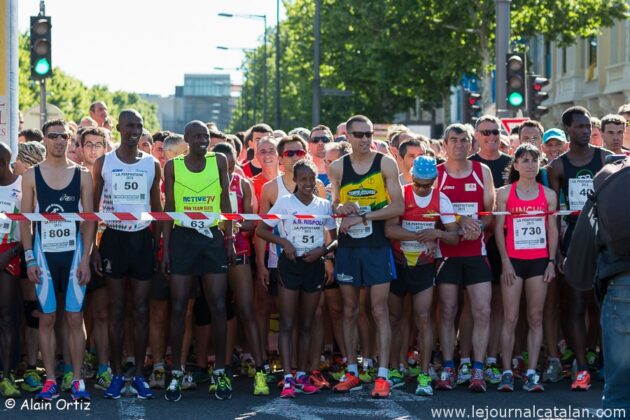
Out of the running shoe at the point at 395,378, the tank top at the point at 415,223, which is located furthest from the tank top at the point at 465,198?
the running shoe at the point at 395,378

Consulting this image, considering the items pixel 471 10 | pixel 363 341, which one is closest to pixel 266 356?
pixel 363 341

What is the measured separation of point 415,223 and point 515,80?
1095 cm

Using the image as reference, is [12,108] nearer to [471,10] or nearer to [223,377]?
[223,377]

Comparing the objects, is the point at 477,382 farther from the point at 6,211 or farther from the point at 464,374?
the point at 6,211

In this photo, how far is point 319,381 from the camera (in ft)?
34.6

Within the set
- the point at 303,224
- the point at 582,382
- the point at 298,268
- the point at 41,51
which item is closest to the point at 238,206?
the point at 303,224

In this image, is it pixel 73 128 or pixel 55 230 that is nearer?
pixel 55 230

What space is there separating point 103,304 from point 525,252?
3.38 m

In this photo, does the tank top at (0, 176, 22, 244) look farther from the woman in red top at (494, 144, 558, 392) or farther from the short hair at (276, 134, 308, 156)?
the woman in red top at (494, 144, 558, 392)

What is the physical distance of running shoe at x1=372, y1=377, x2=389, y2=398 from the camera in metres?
10.1

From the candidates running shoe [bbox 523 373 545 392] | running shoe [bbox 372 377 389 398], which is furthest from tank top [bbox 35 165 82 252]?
running shoe [bbox 523 373 545 392]

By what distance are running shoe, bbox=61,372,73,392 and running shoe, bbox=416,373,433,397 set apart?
2693 mm

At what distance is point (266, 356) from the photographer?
37.6ft

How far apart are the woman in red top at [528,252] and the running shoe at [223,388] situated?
223 centimetres
